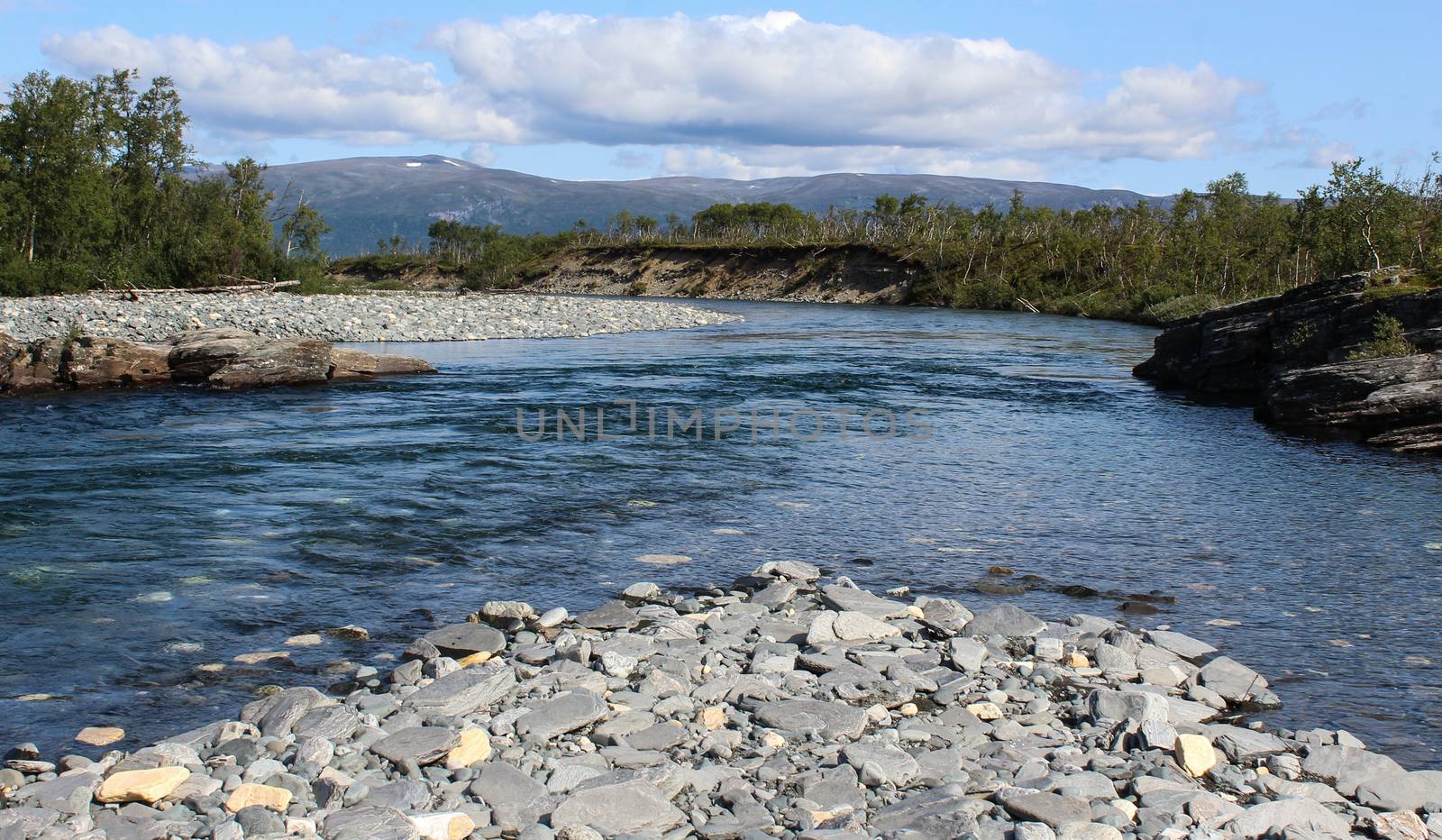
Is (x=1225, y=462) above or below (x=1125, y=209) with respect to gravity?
below

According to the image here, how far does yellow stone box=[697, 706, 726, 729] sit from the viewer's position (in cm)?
756

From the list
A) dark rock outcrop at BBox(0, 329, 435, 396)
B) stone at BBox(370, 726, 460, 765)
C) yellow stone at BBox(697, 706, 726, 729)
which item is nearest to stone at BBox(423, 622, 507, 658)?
stone at BBox(370, 726, 460, 765)

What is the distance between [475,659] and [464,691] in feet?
3.32

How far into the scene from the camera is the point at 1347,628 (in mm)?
10289

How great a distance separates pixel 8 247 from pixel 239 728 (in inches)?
2167

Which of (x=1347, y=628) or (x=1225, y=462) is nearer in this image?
(x=1347, y=628)

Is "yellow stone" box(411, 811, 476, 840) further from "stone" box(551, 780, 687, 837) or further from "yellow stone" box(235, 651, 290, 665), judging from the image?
"yellow stone" box(235, 651, 290, 665)

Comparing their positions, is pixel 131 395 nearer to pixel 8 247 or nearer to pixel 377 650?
pixel 377 650

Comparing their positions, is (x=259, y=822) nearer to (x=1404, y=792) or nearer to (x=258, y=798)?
(x=258, y=798)

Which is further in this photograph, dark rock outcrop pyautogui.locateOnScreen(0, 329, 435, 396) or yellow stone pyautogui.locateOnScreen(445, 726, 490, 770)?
dark rock outcrop pyautogui.locateOnScreen(0, 329, 435, 396)

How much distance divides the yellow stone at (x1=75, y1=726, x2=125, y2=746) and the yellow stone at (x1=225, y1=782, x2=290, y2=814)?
1.65m

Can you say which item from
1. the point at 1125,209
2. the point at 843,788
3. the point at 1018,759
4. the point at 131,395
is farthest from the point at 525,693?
the point at 1125,209

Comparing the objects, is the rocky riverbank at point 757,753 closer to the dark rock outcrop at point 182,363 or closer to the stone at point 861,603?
the stone at point 861,603

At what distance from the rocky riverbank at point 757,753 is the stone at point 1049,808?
0.02 m
